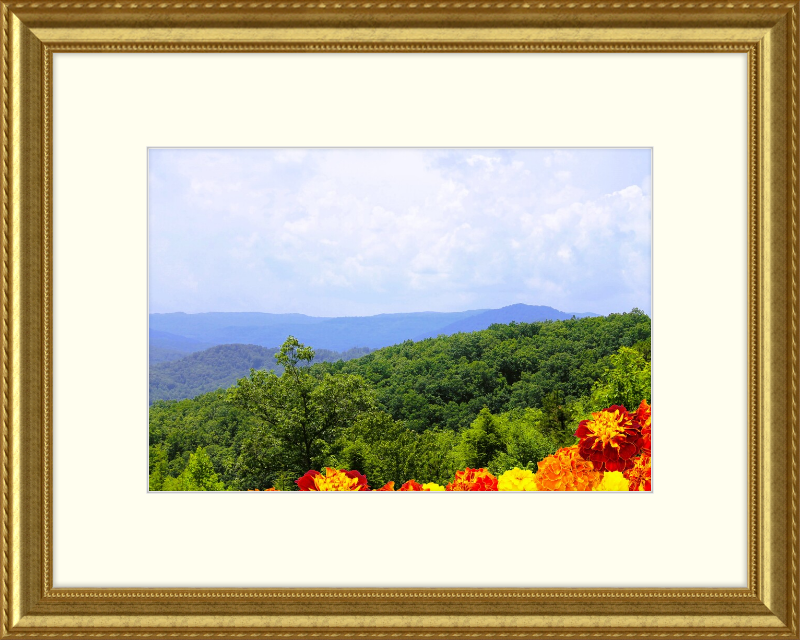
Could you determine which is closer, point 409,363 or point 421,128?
point 421,128

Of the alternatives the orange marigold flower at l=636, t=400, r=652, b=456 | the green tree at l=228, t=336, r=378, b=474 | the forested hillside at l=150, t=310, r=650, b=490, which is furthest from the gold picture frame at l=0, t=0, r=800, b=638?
the green tree at l=228, t=336, r=378, b=474

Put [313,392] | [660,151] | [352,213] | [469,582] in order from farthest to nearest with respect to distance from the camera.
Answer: [313,392] → [352,213] → [660,151] → [469,582]

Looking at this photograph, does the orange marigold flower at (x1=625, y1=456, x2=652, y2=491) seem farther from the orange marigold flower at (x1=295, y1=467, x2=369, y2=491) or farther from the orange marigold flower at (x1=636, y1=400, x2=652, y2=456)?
the orange marigold flower at (x1=295, y1=467, x2=369, y2=491)

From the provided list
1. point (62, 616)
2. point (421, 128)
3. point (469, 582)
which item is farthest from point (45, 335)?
point (469, 582)

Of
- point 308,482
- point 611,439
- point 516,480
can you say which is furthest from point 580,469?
point 308,482

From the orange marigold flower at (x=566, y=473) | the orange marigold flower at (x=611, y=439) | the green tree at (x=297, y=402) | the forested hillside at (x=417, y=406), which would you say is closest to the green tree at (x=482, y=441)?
the forested hillside at (x=417, y=406)

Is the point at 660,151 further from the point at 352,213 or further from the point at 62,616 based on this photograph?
the point at 62,616
